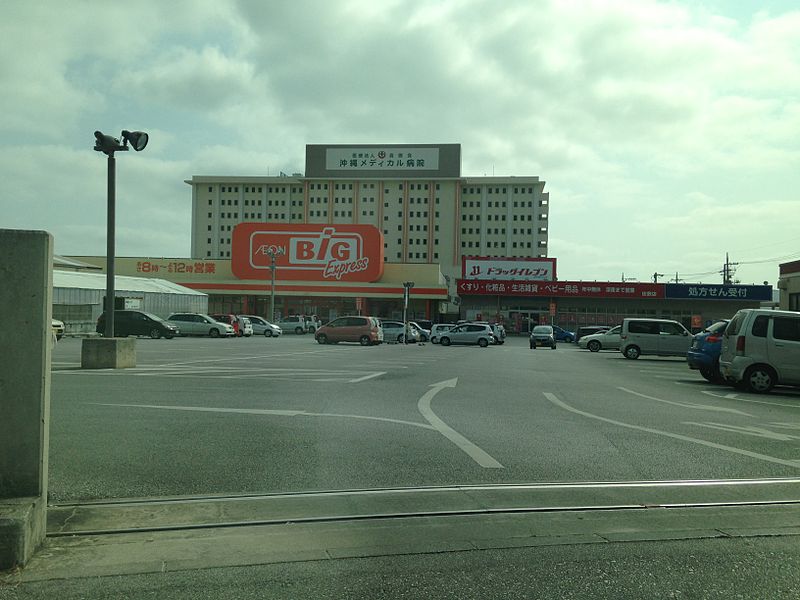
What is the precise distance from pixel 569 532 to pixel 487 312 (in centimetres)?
6935

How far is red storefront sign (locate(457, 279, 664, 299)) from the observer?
69.9 m

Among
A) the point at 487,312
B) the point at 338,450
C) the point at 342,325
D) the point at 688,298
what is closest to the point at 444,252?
the point at 487,312

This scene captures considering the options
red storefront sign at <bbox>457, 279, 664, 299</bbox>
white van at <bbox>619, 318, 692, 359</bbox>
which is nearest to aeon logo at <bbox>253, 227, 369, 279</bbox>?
red storefront sign at <bbox>457, 279, 664, 299</bbox>

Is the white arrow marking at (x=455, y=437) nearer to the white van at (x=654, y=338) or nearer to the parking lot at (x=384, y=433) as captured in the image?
the parking lot at (x=384, y=433)

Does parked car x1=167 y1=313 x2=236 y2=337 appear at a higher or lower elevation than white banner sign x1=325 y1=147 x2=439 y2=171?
lower

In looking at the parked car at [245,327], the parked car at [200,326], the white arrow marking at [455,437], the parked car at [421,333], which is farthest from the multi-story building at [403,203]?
the white arrow marking at [455,437]

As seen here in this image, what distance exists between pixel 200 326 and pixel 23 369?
136 feet

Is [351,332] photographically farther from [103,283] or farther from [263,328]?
[103,283]

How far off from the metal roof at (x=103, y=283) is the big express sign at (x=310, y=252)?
41.9 ft

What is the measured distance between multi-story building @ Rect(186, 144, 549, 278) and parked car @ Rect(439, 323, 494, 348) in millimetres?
75275

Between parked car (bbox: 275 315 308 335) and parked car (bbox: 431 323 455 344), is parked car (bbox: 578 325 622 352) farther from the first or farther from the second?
parked car (bbox: 275 315 308 335)

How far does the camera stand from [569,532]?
16.2 feet

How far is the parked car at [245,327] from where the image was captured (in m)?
47.1

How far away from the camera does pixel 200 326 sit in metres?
44.5
